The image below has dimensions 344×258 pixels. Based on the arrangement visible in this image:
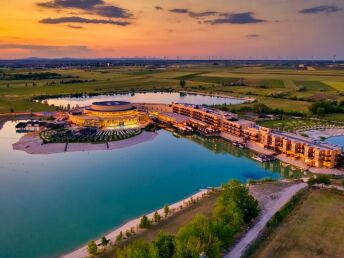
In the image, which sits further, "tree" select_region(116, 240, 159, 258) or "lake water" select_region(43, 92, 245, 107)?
"lake water" select_region(43, 92, 245, 107)

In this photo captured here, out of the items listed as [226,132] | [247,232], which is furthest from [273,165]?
[247,232]

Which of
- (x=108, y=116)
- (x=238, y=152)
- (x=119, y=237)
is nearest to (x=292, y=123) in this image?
(x=238, y=152)

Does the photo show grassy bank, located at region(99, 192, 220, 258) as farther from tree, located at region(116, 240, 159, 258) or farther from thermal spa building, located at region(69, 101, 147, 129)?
thermal spa building, located at region(69, 101, 147, 129)

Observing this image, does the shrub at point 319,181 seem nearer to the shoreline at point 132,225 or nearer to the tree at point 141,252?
the shoreline at point 132,225

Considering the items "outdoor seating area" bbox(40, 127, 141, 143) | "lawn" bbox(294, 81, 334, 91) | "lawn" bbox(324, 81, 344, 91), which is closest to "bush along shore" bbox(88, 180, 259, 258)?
"outdoor seating area" bbox(40, 127, 141, 143)

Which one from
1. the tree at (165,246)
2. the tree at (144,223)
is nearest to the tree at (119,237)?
the tree at (144,223)

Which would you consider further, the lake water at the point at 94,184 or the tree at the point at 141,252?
the lake water at the point at 94,184

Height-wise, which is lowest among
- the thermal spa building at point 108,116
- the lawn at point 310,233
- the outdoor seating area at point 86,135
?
the lawn at point 310,233

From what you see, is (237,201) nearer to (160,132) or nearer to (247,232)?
(247,232)
